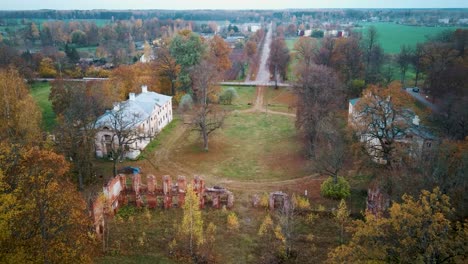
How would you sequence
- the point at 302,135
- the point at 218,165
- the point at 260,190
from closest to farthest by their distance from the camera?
the point at 260,190 < the point at 218,165 < the point at 302,135

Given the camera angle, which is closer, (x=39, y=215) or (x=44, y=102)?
(x=39, y=215)

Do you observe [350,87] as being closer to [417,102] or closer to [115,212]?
[417,102]

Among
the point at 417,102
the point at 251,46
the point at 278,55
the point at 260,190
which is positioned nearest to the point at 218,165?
the point at 260,190

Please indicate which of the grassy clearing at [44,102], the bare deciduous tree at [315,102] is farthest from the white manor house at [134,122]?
the bare deciduous tree at [315,102]

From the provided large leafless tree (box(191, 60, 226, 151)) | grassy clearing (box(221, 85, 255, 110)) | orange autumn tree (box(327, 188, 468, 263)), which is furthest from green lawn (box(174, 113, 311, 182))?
orange autumn tree (box(327, 188, 468, 263))

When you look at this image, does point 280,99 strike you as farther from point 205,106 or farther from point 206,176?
point 206,176

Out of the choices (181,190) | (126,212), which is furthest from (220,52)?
(126,212)
